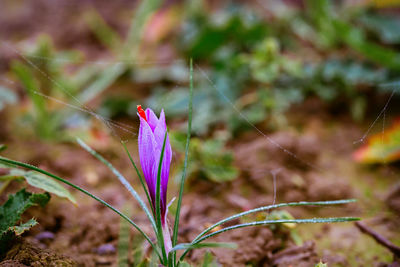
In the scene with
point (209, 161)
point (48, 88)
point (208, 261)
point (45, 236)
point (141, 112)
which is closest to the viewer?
point (141, 112)

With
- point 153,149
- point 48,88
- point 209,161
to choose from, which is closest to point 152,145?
point 153,149

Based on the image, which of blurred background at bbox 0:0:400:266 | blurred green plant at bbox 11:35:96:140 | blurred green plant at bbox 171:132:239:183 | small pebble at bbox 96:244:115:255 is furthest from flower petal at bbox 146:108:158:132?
blurred green plant at bbox 11:35:96:140

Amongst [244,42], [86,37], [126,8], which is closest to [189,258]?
[244,42]

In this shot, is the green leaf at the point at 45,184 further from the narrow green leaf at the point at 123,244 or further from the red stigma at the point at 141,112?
the red stigma at the point at 141,112

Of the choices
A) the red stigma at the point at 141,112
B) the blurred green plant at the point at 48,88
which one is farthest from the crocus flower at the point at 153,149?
the blurred green plant at the point at 48,88

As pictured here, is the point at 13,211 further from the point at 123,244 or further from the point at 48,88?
the point at 48,88

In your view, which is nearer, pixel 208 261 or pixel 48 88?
pixel 208 261

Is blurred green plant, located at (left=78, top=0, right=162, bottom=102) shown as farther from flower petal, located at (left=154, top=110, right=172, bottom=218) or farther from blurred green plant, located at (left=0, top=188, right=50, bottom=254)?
flower petal, located at (left=154, top=110, right=172, bottom=218)
